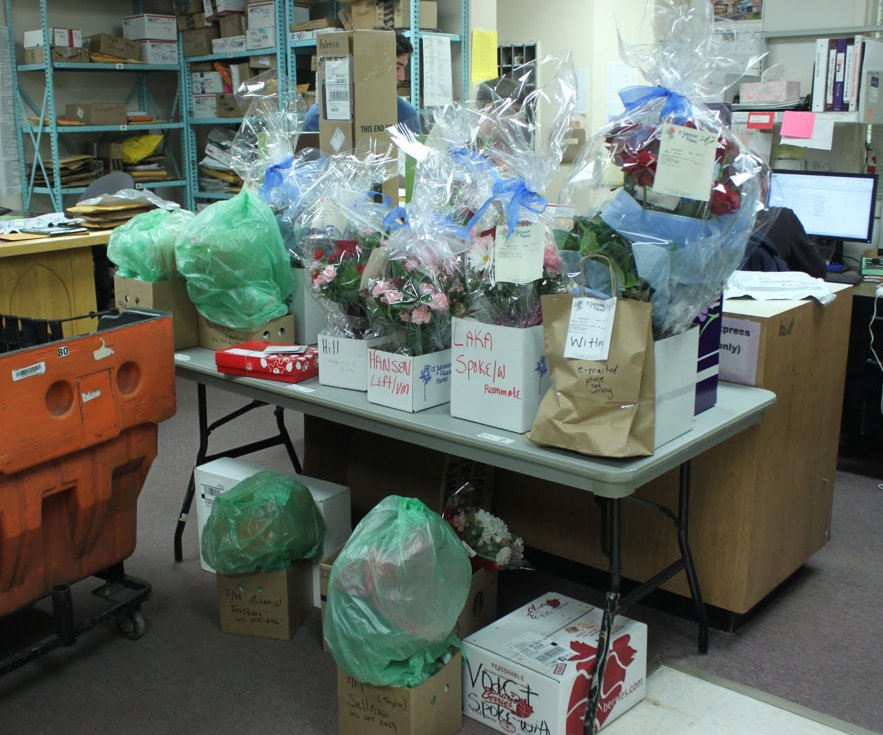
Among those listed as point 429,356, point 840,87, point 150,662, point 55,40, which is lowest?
point 150,662

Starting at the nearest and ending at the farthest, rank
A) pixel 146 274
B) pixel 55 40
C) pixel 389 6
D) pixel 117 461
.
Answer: pixel 117 461
pixel 146 274
pixel 389 6
pixel 55 40

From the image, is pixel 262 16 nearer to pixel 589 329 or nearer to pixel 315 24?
pixel 315 24

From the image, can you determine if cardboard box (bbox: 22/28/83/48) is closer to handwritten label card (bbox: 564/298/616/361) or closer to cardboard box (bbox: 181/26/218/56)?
cardboard box (bbox: 181/26/218/56)

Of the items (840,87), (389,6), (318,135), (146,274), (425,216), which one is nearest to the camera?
(425,216)

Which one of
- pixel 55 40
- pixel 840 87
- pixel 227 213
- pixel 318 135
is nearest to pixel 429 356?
pixel 227 213

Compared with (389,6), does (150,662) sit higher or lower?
lower

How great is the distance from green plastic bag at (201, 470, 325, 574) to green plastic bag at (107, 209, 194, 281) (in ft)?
2.06

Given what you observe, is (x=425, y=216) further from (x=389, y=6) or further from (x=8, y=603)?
(x=389, y=6)

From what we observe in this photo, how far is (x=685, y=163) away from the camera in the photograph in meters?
1.71

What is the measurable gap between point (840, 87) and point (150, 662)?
3.37 meters

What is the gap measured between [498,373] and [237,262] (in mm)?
841

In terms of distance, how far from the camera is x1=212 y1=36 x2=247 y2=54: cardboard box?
5426 mm

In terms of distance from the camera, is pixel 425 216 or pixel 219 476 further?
pixel 219 476

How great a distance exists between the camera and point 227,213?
2.41 meters
